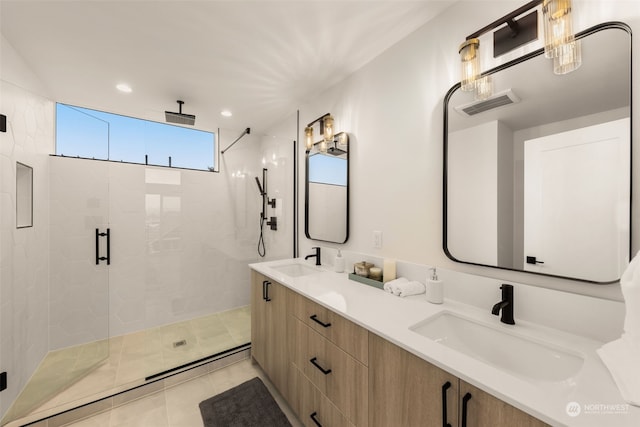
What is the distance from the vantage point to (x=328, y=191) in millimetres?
2211

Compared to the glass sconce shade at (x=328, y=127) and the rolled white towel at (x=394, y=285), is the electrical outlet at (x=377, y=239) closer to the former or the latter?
the rolled white towel at (x=394, y=285)

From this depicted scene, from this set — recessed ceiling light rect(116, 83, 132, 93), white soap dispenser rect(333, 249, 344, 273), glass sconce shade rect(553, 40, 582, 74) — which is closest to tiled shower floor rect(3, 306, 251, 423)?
white soap dispenser rect(333, 249, 344, 273)

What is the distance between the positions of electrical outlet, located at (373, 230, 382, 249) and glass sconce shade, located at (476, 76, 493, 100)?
0.97 meters

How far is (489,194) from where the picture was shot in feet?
3.93

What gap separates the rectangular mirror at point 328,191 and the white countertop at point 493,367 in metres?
0.67

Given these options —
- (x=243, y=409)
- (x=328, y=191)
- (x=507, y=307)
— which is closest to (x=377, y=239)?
(x=328, y=191)

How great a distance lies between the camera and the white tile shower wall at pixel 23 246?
1.52 metres

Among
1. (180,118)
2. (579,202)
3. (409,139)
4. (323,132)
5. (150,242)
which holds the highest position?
(180,118)

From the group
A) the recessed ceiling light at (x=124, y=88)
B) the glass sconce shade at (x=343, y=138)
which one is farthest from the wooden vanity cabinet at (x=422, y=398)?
the recessed ceiling light at (x=124, y=88)

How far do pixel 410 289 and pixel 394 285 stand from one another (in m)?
0.09

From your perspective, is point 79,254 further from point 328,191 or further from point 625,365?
point 625,365

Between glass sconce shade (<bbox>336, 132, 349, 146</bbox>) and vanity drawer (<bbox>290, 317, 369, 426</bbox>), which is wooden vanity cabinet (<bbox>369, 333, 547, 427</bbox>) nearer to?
vanity drawer (<bbox>290, 317, 369, 426</bbox>)

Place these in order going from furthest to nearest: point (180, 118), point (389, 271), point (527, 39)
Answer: point (180, 118) < point (389, 271) < point (527, 39)

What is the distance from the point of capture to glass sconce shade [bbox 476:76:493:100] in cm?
119
